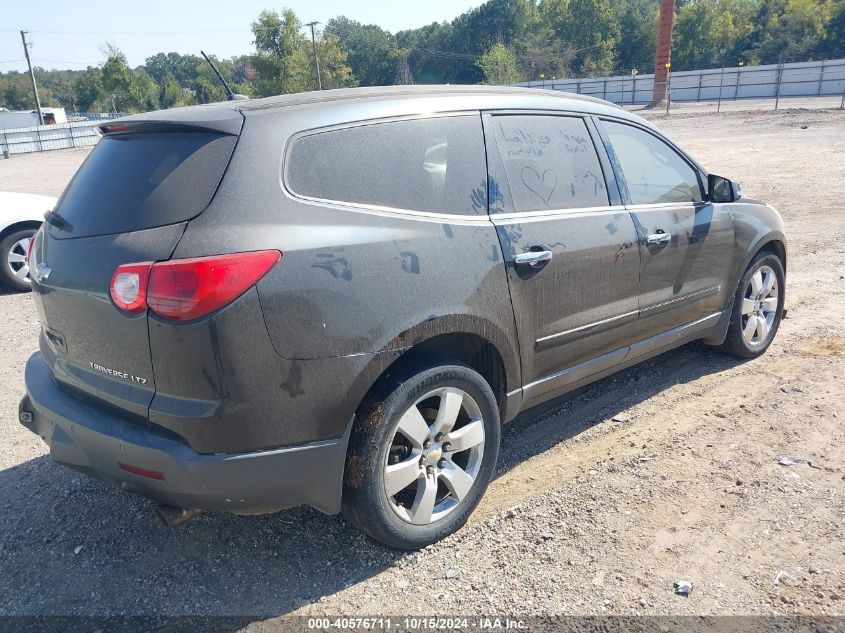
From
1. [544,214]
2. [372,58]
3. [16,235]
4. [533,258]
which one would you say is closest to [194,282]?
[533,258]

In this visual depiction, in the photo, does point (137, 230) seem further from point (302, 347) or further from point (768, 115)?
point (768, 115)

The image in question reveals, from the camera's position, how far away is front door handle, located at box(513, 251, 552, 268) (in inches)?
123

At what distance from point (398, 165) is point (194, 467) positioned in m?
1.43

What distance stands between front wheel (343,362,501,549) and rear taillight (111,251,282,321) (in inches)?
28.1

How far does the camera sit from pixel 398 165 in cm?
288

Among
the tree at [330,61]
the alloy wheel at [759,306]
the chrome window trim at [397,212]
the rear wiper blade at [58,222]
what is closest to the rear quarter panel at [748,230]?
the alloy wheel at [759,306]

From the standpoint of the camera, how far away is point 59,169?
24484 mm

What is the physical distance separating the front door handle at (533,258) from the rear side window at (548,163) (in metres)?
0.23

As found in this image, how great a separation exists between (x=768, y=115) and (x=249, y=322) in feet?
112

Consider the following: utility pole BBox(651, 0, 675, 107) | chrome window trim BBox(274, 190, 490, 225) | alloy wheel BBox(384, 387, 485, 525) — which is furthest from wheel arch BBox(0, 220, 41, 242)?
utility pole BBox(651, 0, 675, 107)

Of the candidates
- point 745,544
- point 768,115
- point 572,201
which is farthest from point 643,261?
point 768,115

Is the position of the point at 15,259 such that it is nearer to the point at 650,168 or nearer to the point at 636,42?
the point at 650,168

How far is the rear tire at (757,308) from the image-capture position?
15.7 ft

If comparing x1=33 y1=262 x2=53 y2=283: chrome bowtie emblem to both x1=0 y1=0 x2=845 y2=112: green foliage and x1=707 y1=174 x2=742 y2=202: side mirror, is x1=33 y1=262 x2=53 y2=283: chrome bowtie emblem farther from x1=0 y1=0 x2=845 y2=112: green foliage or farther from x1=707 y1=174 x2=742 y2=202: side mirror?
x1=0 y1=0 x2=845 y2=112: green foliage
